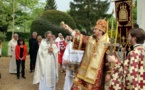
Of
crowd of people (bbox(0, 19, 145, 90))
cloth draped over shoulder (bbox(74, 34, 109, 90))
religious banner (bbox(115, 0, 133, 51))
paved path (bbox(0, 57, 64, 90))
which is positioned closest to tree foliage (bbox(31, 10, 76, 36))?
paved path (bbox(0, 57, 64, 90))

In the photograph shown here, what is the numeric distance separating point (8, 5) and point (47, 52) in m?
20.7

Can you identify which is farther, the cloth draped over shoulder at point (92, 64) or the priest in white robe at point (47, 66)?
the priest in white robe at point (47, 66)

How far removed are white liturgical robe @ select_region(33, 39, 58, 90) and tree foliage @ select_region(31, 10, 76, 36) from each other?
1519 cm

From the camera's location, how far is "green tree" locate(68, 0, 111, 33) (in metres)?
44.1

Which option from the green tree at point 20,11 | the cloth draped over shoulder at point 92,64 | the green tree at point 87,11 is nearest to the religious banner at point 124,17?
the cloth draped over shoulder at point 92,64

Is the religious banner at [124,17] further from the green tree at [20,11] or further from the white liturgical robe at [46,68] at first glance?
the green tree at [20,11]

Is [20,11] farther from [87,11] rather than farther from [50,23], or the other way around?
[87,11]

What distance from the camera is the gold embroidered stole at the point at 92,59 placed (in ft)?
18.9

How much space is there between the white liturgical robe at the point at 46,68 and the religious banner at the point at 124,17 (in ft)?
11.1

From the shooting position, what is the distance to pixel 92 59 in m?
5.84

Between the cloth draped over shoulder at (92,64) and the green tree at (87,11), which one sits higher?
the green tree at (87,11)

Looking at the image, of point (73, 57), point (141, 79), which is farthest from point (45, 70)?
point (141, 79)

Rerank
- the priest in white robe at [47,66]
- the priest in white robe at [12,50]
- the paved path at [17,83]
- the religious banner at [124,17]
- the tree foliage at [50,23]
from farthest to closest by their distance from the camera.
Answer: the tree foliage at [50,23]
the priest in white robe at [12,50]
the paved path at [17,83]
the priest in white robe at [47,66]
the religious banner at [124,17]

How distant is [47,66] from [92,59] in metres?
3.35
